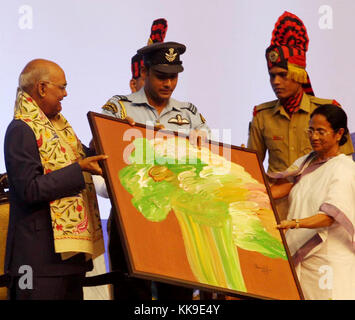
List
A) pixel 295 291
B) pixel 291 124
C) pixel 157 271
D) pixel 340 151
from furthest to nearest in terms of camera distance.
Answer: pixel 291 124 < pixel 340 151 < pixel 295 291 < pixel 157 271

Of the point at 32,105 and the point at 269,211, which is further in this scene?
the point at 269,211

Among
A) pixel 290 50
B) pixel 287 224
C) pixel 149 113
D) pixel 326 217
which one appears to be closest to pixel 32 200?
pixel 149 113

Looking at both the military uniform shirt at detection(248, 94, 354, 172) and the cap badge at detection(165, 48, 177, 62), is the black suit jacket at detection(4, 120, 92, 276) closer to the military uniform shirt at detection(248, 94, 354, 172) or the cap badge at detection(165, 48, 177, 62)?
the cap badge at detection(165, 48, 177, 62)

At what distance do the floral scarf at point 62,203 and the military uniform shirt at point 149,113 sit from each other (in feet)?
1.29

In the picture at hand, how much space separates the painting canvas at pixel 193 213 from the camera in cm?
287

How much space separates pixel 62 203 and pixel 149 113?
70 centimetres

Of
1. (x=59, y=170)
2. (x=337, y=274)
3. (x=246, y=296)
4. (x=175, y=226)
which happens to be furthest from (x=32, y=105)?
Result: (x=337, y=274)

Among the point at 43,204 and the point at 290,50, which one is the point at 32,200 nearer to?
the point at 43,204

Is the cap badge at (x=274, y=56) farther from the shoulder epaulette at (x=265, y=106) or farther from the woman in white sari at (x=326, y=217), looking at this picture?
the woman in white sari at (x=326, y=217)

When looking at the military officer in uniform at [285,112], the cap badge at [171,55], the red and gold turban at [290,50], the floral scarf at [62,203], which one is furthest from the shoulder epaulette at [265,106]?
the floral scarf at [62,203]

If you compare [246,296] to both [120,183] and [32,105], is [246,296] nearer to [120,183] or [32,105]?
[120,183]

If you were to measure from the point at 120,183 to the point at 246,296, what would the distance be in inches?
24.6

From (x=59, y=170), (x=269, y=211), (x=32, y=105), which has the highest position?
(x=32, y=105)
